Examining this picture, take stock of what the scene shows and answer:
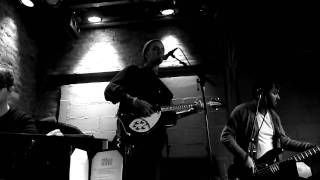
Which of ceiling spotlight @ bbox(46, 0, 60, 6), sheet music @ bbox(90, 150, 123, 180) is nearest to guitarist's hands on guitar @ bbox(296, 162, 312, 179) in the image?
sheet music @ bbox(90, 150, 123, 180)

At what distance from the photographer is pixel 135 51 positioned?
5.59 m

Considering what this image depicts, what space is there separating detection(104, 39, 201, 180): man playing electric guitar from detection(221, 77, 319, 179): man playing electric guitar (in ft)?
2.64

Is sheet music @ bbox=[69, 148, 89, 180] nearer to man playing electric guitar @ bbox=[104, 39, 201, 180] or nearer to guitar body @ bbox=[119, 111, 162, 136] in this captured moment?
man playing electric guitar @ bbox=[104, 39, 201, 180]

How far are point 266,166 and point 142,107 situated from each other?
158 centimetres

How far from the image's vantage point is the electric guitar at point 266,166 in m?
3.45

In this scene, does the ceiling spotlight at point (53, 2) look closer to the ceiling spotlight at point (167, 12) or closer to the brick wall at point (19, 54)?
the brick wall at point (19, 54)

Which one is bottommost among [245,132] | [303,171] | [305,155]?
[303,171]

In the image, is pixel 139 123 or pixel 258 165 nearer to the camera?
pixel 258 165

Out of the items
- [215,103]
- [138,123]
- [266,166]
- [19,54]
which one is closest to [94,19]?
[19,54]

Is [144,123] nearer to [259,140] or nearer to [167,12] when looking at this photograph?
[259,140]

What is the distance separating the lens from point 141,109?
3.94 m

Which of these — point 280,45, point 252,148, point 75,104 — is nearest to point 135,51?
point 75,104

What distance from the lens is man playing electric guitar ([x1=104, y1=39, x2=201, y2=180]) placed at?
3.59 m

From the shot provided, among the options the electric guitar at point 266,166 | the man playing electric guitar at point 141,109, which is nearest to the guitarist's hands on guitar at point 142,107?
the man playing electric guitar at point 141,109
